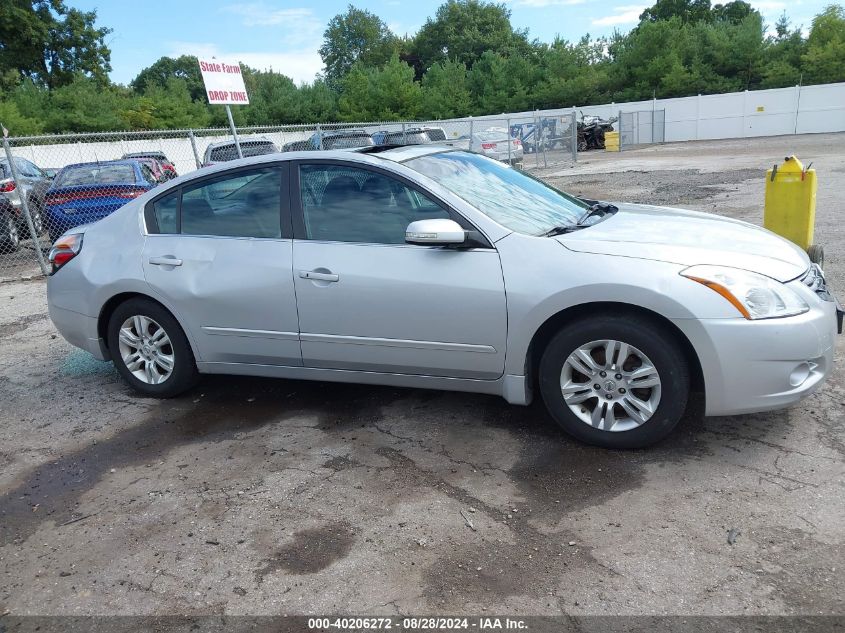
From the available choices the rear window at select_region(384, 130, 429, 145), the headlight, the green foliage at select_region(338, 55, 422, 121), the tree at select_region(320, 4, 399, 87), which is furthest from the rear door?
the tree at select_region(320, 4, 399, 87)

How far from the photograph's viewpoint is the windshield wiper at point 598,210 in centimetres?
437

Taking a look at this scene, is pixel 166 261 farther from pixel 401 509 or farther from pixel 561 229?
pixel 561 229

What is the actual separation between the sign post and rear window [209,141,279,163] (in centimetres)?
309

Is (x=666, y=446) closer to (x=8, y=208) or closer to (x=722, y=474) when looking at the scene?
(x=722, y=474)

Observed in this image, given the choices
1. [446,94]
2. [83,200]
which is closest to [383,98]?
[446,94]

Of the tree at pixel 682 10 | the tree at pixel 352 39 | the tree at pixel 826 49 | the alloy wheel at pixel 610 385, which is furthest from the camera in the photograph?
the tree at pixel 352 39

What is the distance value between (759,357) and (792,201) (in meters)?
4.62

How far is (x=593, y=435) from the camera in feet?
12.1

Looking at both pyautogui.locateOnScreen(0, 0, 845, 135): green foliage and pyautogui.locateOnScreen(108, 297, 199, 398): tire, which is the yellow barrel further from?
pyautogui.locateOnScreen(0, 0, 845, 135): green foliage

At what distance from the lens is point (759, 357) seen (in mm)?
3336

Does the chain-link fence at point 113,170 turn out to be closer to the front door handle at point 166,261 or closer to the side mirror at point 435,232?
the side mirror at point 435,232

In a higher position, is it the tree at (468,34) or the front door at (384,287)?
the tree at (468,34)

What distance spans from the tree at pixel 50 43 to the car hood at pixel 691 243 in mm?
51564

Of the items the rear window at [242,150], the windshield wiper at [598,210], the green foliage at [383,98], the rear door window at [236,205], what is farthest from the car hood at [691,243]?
the green foliage at [383,98]
